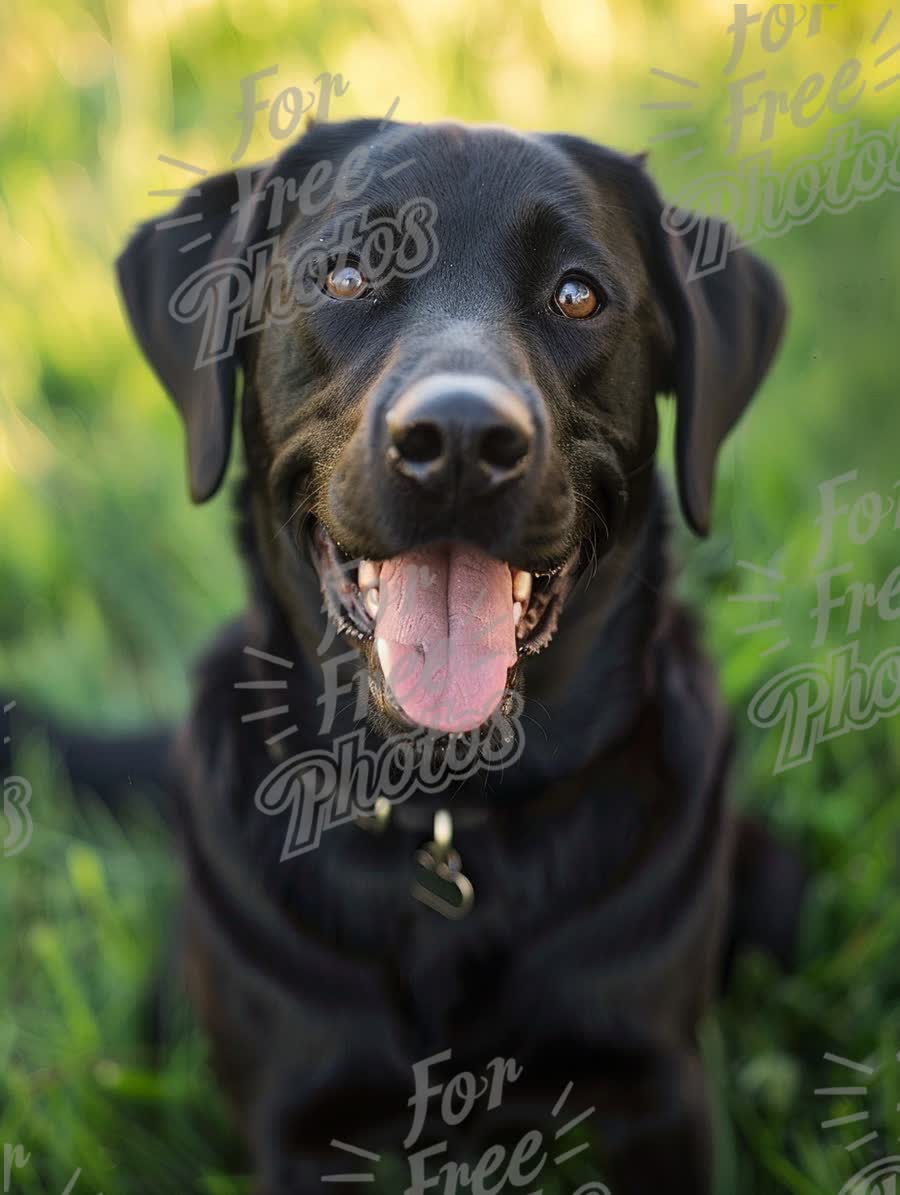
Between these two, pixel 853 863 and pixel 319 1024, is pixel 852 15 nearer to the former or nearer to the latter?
pixel 853 863

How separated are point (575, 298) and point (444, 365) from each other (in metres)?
0.31

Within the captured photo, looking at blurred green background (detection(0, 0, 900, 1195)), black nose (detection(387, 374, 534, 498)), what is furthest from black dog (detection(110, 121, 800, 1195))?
blurred green background (detection(0, 0, 900, 1195))

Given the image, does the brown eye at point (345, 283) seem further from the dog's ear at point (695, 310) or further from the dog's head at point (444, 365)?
the dog's ear at point (695, 310)

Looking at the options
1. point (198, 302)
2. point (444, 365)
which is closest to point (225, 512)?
point (198, 302)

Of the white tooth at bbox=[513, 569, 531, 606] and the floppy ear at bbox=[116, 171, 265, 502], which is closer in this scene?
the white tooth at bbox=[513, 569, 531, 606]

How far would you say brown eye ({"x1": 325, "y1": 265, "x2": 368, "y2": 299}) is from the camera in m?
1.57

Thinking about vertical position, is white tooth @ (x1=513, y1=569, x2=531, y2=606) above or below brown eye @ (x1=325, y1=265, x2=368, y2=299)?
below

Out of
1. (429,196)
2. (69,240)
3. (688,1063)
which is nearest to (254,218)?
(429,196)

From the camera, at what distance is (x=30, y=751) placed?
2.48 meters

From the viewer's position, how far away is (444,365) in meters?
1.38

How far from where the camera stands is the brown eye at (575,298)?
5.22ft

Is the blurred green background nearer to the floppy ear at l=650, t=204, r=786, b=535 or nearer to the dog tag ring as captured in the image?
the floppy ear at l=650, t=204, r=786, b=535

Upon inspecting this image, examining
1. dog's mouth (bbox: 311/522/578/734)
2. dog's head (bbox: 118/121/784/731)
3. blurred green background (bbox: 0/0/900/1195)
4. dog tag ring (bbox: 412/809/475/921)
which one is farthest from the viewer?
blurred green background (bbox: 0/0/900/1195)

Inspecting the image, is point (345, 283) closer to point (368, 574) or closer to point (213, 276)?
point (213, 276)
